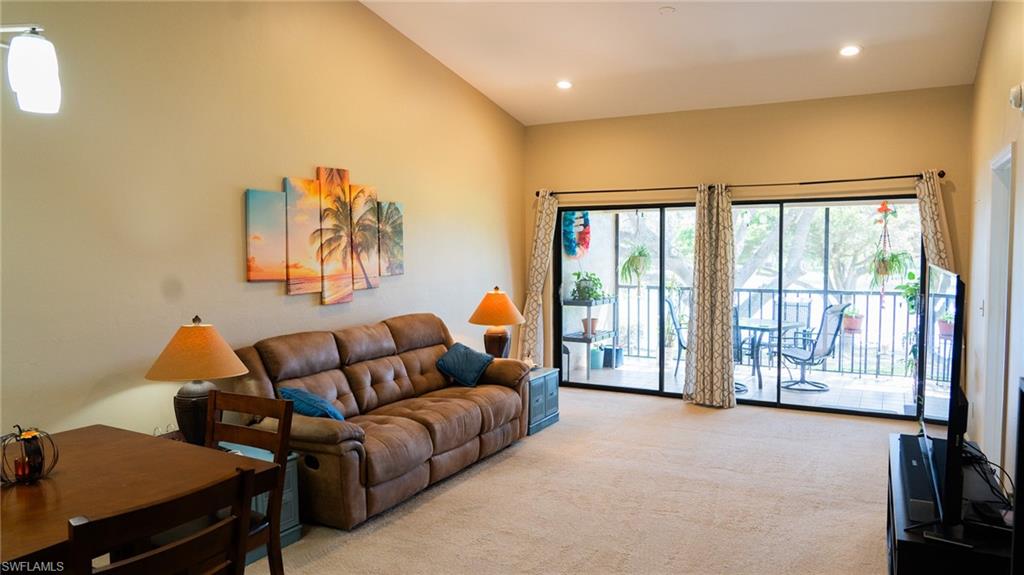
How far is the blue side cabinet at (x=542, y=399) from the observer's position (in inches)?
203

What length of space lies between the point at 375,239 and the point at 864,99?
438 cm

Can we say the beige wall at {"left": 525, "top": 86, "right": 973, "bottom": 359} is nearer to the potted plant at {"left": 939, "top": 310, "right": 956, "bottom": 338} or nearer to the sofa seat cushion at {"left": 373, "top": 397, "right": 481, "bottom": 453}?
Result: the potted plant at {"left": 939, "top": 310, "right": 956, "bottom": 338}

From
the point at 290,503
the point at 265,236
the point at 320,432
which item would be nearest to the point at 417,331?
the point at 265,236

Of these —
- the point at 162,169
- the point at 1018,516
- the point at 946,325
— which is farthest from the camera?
the point at 162,169

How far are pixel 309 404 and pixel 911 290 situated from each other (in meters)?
5.26

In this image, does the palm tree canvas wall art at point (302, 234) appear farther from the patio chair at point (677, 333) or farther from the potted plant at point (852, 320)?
the potted plant at point (852, 320)

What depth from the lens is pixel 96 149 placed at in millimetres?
3102

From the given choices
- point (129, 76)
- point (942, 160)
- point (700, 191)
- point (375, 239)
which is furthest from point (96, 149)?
point (942, 160)

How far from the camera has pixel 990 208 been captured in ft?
13.0

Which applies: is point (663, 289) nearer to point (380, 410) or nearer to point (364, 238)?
point (364, 238)

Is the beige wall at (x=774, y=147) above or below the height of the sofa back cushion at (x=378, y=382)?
above

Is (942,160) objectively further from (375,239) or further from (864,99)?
(375,239)

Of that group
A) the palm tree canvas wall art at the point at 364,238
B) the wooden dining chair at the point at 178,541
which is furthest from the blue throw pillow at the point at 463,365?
the wooden dining chair at the point at 178,541

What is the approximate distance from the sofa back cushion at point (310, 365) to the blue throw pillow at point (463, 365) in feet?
3.21
